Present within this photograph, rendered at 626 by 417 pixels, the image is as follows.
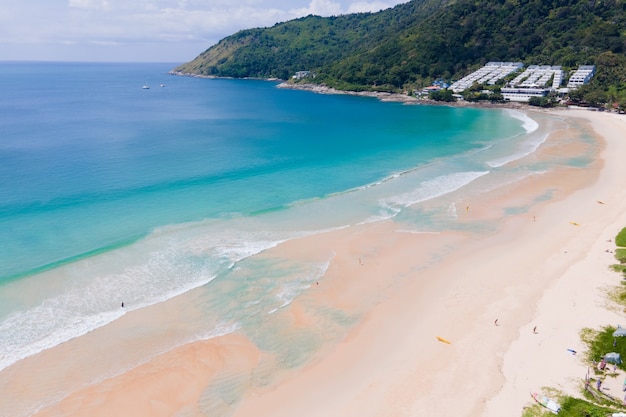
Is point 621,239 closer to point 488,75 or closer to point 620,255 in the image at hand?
point 620,255

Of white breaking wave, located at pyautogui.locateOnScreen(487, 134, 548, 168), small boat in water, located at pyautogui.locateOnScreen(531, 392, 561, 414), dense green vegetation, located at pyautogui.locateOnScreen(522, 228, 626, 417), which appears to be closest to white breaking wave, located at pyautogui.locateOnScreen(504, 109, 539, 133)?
white breaking wave, located at pyautogui.locateOnScreen(487, 134, 548, 168)

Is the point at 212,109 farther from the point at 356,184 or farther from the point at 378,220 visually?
the point at 378,220

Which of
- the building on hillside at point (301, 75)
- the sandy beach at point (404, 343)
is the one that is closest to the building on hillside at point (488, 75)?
the building on hillside at point (301, 75)

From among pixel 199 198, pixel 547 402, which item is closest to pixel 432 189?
pixel 199 198

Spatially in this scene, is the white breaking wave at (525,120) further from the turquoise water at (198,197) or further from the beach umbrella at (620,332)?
the beach umbrella at (620,332)

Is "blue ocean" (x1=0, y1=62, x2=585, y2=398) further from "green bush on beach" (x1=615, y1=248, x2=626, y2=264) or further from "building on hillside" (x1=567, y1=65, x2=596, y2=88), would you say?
"building on hillside" (x1=567, y1=65, x2=596, y2=88)
